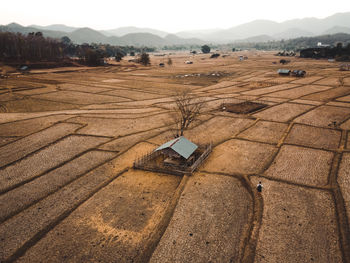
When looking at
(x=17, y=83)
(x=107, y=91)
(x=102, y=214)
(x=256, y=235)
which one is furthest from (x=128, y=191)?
(x=17, y=83)

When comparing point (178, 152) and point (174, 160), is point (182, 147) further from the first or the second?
point (174, 160)

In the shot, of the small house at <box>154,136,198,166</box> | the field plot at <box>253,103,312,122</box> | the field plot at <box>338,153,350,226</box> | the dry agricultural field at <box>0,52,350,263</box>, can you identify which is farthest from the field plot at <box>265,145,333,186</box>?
the field plot at <box>253,103,312,122</box>

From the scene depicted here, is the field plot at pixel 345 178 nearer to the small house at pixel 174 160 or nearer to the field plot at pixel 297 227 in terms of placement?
the field plot at pixel 297 227

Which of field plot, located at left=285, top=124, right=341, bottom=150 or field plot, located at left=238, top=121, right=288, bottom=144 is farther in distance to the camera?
field plot, located at left=238, top=121, right=288, bottom=144

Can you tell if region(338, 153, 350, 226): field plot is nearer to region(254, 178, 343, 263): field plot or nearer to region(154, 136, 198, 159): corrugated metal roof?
region(254, 178, 343, 263): field plot

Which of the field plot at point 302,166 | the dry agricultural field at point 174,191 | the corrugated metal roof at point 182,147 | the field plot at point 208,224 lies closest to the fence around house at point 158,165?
the dry agricultural field at point 174,191
